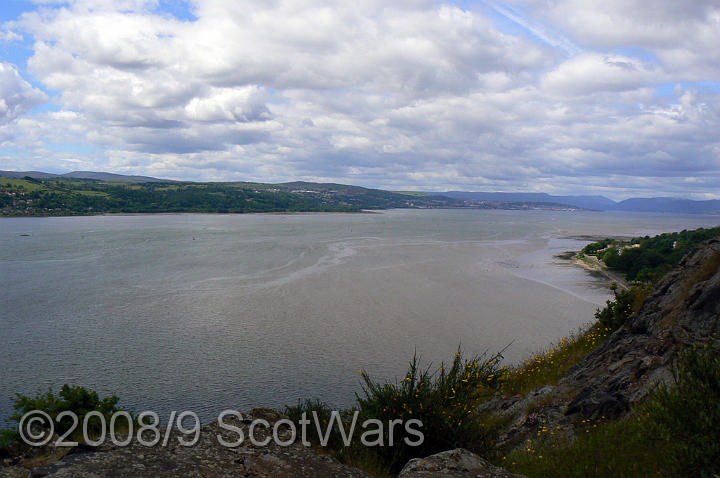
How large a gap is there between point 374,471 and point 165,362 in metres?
19.6

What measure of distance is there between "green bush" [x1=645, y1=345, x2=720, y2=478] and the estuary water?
14.6 metres

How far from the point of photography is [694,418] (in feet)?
16.1

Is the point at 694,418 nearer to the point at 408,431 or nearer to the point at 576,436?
the point at 576,436

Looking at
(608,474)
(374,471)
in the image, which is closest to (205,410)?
(374,471)

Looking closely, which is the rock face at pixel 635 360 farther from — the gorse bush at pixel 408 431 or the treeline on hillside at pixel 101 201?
the treeline on hillside at pixel 101 201

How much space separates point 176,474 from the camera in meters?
5.27

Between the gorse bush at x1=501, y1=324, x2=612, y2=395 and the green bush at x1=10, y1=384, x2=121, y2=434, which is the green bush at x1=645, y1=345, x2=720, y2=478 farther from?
the green bush at x1=10, y1=384, x2=121, y2=434

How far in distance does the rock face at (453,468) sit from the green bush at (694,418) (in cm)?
166

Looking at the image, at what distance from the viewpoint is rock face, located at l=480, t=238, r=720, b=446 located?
857 cm

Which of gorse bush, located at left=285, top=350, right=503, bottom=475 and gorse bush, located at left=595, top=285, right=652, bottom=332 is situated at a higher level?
gorse bush, located at left=595, top=285, right=652, bottom=332

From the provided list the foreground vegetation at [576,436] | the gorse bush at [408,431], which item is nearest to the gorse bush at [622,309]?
the foreground vegetation at [576,436]

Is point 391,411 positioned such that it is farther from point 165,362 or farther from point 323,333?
point 323,333

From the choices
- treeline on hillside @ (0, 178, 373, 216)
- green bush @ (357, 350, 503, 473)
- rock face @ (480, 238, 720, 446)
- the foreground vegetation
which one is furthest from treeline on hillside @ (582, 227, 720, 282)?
treeline on hillside @ (0, 178, 373, 216)

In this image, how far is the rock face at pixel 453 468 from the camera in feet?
17.4
